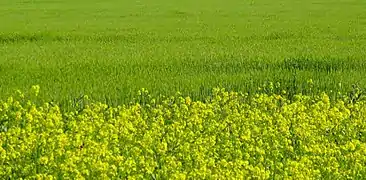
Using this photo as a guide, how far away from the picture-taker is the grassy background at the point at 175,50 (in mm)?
10984

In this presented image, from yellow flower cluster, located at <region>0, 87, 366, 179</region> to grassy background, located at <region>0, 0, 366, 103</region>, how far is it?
97.7 inches

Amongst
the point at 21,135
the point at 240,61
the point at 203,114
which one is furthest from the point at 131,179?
the point at 240,61

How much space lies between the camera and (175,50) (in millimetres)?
15070

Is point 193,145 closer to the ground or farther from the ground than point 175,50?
farther from the ground

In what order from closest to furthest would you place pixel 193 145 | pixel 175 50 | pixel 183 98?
pixel 193 145
pixel 183 98
pixel 175 50

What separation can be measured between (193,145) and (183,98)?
3020 millimetres

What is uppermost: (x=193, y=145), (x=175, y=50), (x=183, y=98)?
(x=193, y=145)

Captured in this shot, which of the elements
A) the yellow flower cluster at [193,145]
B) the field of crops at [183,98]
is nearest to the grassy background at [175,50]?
the field of crops at [183,98]

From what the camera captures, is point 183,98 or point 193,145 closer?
point 193,145

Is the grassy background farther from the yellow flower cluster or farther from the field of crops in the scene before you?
the yellow flower cluster

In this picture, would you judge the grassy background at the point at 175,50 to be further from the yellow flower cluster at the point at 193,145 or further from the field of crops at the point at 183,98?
the yellow flower cluster at the point at 193,145

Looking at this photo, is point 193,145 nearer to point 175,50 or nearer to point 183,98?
point 183,98

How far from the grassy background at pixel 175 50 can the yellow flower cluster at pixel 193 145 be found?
2483mm

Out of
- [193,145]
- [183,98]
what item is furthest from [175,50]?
[193,145]
